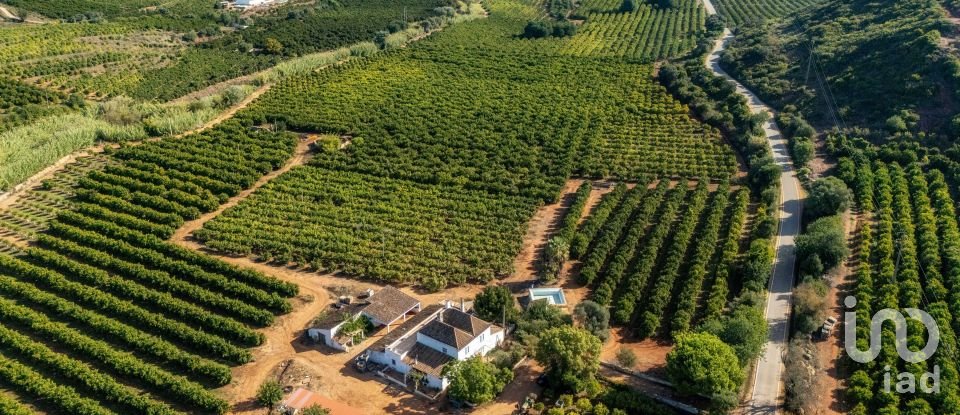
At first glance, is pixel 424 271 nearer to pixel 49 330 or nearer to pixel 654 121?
pixel 49 330

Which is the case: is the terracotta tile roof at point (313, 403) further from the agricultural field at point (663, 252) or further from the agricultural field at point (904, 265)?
the agricultural field at point (904, 265)

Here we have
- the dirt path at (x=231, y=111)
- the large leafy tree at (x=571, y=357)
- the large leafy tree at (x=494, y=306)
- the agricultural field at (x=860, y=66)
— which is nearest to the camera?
the large leafy tree at (x=571, y=357)

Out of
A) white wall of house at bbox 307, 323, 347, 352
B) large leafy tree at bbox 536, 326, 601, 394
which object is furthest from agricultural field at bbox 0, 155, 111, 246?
large leafy tree at bbox 536, 326, 601, 394

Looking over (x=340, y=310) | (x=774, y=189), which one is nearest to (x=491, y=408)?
(x=340, y=310)

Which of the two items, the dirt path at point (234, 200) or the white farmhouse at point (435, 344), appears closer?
the white farmhouse at point (435, 344)

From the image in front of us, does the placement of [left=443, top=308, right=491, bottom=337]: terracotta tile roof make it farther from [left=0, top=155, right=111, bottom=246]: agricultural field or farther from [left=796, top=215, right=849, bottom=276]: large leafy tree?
[left=0, top=155, right=111, bottom=246]: agricultural field

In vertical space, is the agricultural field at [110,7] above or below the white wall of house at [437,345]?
above

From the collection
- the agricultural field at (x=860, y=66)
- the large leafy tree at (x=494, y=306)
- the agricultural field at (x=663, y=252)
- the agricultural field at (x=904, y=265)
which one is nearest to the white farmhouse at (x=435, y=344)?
the large leafy tree at (x=494, y=306)

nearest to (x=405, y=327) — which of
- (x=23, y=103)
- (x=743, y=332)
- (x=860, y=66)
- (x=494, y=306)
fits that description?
(x=494, y=306)
